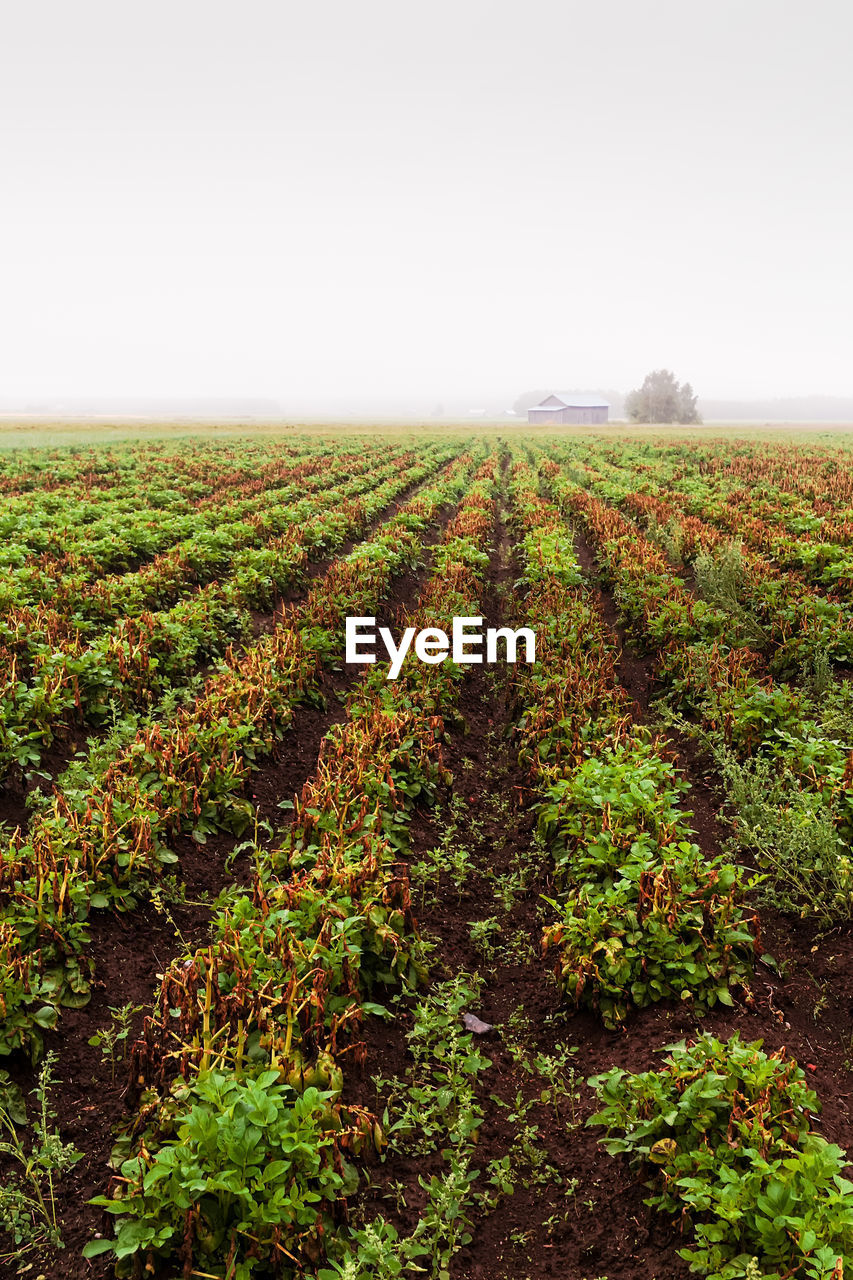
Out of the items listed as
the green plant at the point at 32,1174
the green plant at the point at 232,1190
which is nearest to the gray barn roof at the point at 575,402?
the green plant at the point at 32,1174

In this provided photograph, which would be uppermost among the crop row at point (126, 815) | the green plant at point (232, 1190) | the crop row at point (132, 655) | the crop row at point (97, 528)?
the crop row at point (97, 528)

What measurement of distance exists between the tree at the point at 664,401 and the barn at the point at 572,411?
38.4 ft

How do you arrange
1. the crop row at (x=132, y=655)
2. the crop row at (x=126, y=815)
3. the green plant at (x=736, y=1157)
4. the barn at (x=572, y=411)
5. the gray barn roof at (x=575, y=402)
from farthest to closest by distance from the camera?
the gray barn roof at (x=575, y=402) → the barn at (x=572, y=411) → the crop row at (x=132, y=655) → the crop row at (x=126, y=815) → the green plant at (x=736, y=1157)

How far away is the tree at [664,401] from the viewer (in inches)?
4188

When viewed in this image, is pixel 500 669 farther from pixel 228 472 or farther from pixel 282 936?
pixel 228 472

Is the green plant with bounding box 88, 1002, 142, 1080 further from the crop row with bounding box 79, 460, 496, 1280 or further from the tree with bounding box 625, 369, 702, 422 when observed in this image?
the tree with bounding box 625, 369, 702, 422

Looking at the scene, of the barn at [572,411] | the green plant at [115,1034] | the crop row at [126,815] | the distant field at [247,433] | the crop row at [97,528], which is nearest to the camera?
the green plant at [115,1034]

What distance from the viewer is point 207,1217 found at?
282 centimetres

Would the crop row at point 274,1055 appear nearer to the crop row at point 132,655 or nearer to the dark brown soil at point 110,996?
the dark brown soil at point 110,996

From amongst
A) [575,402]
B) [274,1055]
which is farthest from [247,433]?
[575,402]

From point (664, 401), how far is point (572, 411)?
63.5ft

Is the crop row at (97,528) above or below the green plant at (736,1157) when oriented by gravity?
above

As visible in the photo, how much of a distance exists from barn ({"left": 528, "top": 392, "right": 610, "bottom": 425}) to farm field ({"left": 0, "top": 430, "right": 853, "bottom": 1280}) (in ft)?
392

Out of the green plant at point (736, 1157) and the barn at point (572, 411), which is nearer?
the green plant at point (736, 1157)
